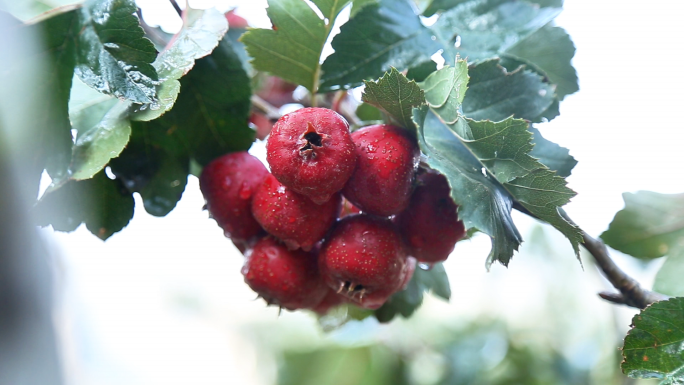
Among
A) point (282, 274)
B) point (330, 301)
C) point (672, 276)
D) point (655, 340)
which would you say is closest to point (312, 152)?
point (282, 274)

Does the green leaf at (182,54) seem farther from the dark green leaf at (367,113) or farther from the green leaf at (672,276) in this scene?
the green leaf at (672,276)

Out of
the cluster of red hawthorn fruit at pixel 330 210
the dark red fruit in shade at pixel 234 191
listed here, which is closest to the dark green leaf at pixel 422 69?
the cluster of red hawthorn fruit at pixel 330 210

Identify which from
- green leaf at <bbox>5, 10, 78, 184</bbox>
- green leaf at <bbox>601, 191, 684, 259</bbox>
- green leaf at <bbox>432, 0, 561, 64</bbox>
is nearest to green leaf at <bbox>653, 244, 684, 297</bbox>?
green leaf at <bbox>601, 191, 684, 259</bbox>

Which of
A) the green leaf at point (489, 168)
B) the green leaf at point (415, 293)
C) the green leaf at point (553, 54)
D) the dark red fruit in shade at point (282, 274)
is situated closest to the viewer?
the green leaf at point (489, 168)

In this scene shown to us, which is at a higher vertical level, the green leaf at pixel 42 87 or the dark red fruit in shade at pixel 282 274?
the green leaf at pixel 42 87

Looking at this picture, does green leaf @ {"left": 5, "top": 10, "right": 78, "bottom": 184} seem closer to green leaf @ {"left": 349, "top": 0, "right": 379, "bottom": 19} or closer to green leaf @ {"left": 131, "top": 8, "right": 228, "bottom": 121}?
green leaf @ {"left": 131, "top": 8, "right": 228, "bottom": 121}

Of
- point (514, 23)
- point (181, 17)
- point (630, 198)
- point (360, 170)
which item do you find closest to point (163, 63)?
point (181, 17)
